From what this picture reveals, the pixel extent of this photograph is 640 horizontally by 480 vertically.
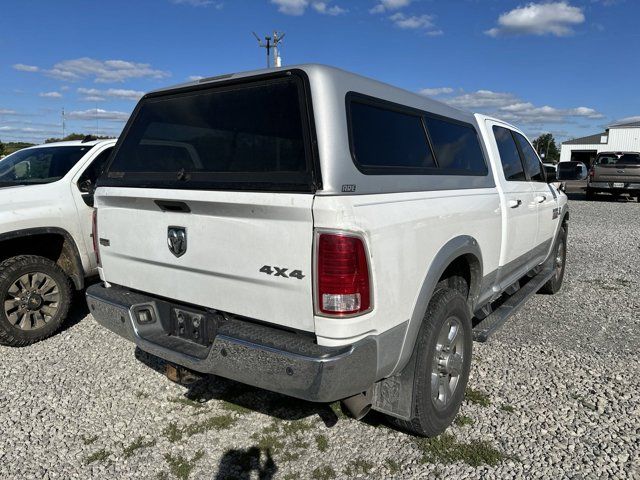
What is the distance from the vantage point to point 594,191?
18.8 m

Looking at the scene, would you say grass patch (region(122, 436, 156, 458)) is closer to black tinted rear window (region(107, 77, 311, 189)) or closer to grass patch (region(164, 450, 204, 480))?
grass patch (region(164, 450, 204, 480))

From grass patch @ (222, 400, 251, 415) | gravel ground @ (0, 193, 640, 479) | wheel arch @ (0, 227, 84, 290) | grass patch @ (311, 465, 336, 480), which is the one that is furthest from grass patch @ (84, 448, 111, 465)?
wheel arch @ (0, 227, 84, 290)

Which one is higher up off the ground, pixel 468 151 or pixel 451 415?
pixel 468 151

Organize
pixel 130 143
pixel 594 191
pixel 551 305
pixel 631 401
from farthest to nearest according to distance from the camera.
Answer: pixel 594 191, pixel 551 305, pixel 631 401, pixel 130 143

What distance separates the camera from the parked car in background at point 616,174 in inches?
695

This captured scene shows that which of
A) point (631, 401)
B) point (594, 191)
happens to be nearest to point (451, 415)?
point (631, 401)

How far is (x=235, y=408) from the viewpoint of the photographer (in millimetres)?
3293

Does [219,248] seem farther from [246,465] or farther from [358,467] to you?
[358,467]

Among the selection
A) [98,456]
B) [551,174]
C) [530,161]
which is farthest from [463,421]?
[551,174]

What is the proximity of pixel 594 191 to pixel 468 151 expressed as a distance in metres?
18.0

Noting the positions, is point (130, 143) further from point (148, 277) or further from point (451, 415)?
point (451, 415)

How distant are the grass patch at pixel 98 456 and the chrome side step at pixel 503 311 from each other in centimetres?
243

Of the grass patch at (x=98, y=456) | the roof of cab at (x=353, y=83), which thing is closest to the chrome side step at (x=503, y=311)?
the roof of cab at (x=353, y=83)

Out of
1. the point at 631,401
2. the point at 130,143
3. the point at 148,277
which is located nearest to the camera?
the point at 148,277
